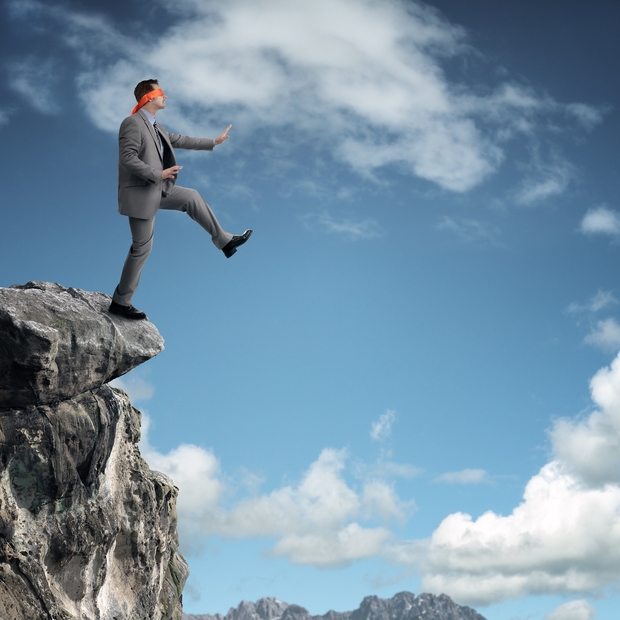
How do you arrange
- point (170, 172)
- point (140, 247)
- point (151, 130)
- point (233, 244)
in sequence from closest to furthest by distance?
point (170, 172), point (151, 130), point (140, 247), point (233, 244)

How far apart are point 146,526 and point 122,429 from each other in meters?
3.79

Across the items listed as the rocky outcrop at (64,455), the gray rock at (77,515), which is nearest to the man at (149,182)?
the rocky outcrop at (64,455)

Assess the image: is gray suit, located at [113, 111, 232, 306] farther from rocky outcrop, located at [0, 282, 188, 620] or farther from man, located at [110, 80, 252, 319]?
rocky outcrop, located at [0, 282, 188, 620]

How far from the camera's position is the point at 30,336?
21297 mm

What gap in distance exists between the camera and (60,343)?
22375 mm

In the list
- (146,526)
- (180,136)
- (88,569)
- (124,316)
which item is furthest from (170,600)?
(180,136)

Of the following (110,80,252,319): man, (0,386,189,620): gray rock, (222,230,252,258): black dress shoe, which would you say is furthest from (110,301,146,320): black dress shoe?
(222,230,252,258): black dress shoe

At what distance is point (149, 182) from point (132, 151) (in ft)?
3.13

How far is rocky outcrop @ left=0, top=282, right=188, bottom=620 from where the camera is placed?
21.6 m

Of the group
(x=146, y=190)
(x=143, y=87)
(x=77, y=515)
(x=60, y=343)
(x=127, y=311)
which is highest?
(x=143, y=87)

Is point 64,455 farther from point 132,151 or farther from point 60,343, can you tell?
point 132,151

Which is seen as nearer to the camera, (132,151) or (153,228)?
(132,151)

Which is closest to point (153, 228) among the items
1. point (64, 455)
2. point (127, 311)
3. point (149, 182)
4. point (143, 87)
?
point (149, 182)

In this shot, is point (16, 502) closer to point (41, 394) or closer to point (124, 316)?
point (41, 394)
